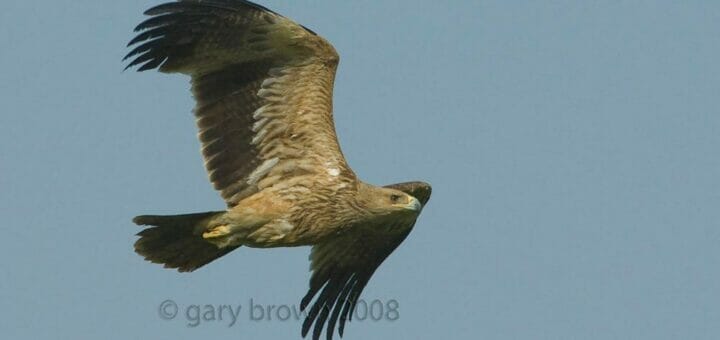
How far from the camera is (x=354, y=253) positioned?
21.8 m

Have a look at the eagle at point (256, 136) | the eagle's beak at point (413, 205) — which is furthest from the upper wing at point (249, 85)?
the eagle's beak at point (413, 205)

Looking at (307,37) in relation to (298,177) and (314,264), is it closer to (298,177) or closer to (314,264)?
(298,177)

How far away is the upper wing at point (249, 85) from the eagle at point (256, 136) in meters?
0.01

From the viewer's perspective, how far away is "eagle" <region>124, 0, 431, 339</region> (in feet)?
63.5

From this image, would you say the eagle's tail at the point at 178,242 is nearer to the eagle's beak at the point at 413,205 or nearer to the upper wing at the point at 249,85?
the upper wing at the point at 249,85

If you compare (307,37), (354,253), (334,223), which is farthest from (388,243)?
(307,37)

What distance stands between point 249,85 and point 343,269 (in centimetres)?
309

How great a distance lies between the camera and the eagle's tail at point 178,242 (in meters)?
19.7

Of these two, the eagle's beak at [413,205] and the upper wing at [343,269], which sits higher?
the eagle's beak at [413,205]

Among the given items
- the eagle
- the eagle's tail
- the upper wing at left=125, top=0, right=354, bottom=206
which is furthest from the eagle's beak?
the eagle's tail

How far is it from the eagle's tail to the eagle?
11 mm

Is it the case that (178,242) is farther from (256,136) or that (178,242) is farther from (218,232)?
(256,136)

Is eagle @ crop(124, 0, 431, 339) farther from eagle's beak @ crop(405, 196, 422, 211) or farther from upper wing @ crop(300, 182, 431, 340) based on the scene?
upper wing @ crop(300, 182, 431, 340)

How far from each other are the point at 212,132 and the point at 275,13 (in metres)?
1.51
